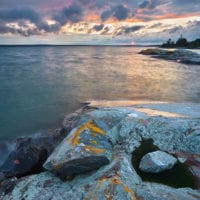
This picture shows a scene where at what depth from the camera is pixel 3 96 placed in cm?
2184

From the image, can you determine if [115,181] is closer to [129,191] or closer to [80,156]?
[129,191]

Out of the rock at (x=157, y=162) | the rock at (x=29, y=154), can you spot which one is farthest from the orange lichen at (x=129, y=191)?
the rock at (x=29, y=154)

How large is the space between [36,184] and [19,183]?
0.76m

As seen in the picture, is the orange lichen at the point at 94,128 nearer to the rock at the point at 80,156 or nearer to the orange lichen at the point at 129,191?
the rock at the point at 80,156

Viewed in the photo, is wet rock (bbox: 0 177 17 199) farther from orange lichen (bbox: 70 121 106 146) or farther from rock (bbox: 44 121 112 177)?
orange lichen (bbox: 70 121 106 146)

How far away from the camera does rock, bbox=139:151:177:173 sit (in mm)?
6957

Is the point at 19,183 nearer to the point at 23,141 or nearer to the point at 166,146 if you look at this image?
the point at 23,141

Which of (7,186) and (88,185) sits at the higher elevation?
(88,185)

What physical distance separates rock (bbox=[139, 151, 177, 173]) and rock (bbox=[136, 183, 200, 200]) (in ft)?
1.91

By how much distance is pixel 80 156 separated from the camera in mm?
7090

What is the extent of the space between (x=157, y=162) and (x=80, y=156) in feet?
8.36

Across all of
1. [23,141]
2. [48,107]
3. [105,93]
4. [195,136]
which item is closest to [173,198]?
[195,136]

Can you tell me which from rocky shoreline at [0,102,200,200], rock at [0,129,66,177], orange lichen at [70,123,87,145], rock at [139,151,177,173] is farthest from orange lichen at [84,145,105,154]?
rock at [0,129,66,177]

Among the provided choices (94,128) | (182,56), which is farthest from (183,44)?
(94,128)
